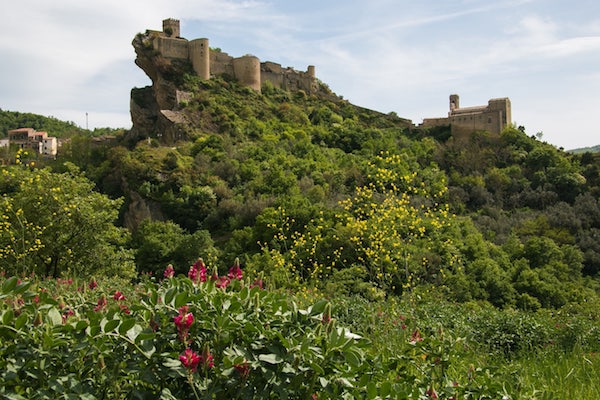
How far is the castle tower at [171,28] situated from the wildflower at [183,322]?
158 feet

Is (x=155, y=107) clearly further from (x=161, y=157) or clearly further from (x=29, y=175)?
(x=29, y=175)

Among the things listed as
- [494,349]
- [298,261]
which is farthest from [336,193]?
[494,349]

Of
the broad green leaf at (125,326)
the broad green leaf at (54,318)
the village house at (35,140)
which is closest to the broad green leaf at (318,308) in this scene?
the broad green leaf at (125,326)

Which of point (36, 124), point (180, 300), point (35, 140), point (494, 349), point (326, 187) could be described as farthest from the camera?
point (36, 124)

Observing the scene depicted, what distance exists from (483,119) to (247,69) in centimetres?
2097

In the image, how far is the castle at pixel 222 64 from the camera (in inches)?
1775

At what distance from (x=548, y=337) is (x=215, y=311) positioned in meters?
5.15

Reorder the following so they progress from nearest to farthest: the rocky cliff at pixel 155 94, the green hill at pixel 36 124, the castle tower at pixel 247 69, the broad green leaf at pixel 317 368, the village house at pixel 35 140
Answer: the broad green leaf at pixel 317 368, the rocky cliff at pixel 155 94, the castle tower at pixel 247 69, the village house at pixel 35 140, the green hill at pixel 36 124

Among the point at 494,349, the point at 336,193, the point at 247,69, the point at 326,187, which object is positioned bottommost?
the point at 494,349

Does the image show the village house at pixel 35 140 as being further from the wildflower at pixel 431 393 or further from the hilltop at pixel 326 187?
the wildflower at pixel 431 393

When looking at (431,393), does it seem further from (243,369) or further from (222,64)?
(222,64)

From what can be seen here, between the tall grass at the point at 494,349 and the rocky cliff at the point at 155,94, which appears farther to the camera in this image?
the rocky cliff at the point at 155,94

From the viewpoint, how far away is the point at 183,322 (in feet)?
5.88

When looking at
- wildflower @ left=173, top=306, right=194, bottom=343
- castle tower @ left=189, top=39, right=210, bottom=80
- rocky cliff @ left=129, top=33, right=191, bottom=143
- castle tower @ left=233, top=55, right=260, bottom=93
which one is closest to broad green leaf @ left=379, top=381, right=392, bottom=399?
wildflower @ left=173, top=306, right=194, bottom=343
